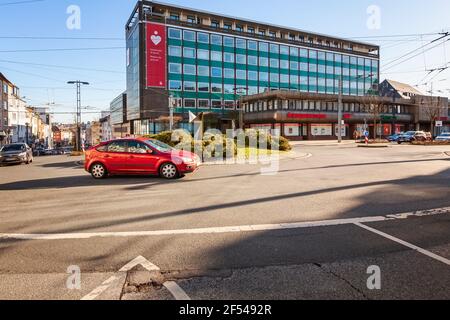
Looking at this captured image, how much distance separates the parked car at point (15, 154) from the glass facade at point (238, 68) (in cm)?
3980

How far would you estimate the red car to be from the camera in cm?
1255

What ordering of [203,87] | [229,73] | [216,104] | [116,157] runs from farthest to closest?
1. [229,73]
2. [216,104]
3. [203,87]
4. [116,157]

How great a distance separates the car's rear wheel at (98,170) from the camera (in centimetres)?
1288

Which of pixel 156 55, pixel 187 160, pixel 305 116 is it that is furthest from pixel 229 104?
pixel 187 160

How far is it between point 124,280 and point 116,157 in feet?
30.8

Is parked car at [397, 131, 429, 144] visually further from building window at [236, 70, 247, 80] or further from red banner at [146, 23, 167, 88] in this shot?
red banner at [146, 23, 167, 88]

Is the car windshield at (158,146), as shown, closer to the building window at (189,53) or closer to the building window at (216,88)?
the building window at (189,53)

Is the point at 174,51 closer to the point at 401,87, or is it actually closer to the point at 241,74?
the point at 241,74

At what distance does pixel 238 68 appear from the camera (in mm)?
70188

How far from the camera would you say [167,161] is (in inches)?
491

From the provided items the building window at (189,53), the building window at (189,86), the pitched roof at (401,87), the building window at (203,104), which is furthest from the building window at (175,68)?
the pitched roof at (401,87)
